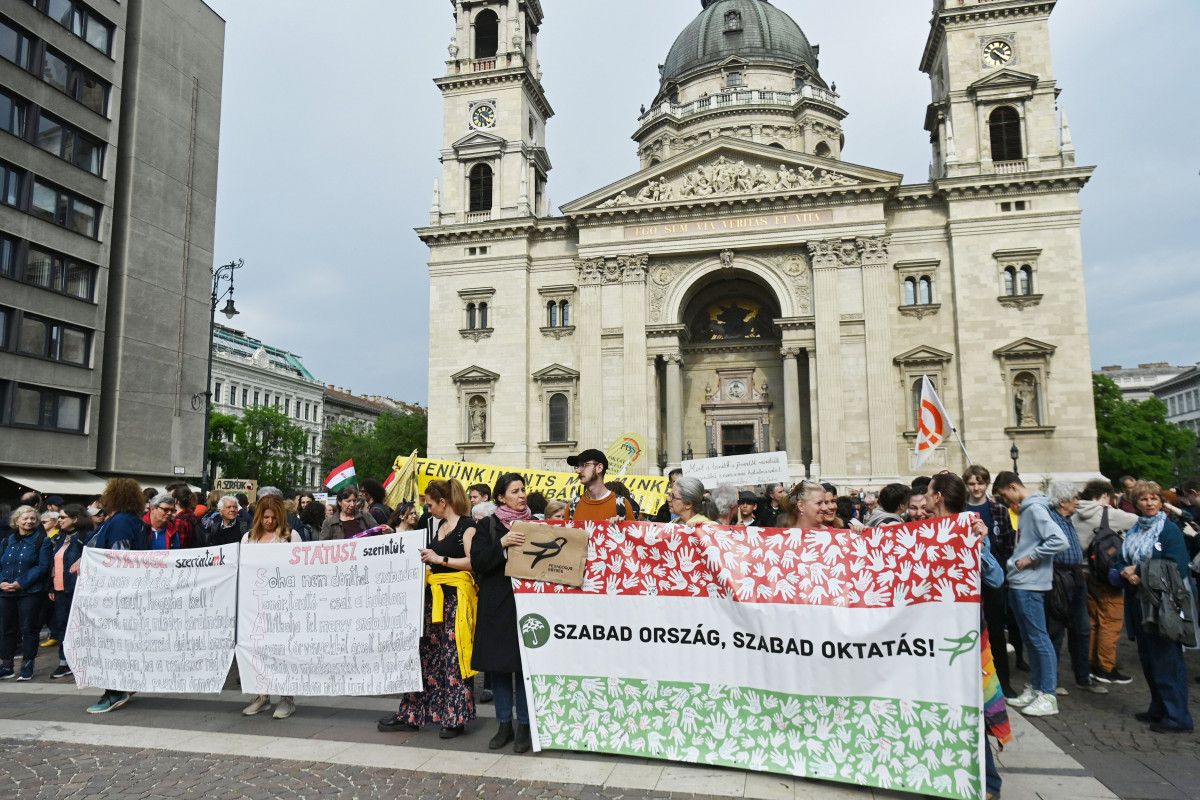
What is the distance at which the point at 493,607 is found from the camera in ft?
21.2

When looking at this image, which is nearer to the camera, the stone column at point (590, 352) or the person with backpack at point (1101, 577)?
the person with backpack at point (1101, 577)

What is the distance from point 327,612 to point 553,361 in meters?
30.5

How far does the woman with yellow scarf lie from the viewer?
663cm

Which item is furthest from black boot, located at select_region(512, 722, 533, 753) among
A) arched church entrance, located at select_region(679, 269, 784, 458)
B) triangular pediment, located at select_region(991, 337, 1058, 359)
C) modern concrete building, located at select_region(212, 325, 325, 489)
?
modern concrete building, located at select_region(212, 325, 325, 489)

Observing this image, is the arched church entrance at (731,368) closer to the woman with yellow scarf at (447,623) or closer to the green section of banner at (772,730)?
the woman with yellow scarf at (447,623)

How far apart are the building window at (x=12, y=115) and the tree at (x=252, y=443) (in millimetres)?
29052

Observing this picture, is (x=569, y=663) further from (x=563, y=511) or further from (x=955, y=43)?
(x=955, y=43)

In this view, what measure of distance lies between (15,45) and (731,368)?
31.0 metres

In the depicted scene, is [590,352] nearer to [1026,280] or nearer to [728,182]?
[728,182]

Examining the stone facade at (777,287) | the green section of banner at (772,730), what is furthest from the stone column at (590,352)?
the green section of banner at (772,730)

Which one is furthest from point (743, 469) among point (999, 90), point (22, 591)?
point (999, 90)

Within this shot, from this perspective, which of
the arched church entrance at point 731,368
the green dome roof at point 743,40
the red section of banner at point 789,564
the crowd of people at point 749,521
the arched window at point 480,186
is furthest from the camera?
the green dome roof at point 743,40

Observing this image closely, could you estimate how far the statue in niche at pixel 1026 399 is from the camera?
32.1m

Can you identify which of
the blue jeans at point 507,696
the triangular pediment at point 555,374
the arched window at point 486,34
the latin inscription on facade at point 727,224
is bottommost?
the blue jeans at point 507,696
